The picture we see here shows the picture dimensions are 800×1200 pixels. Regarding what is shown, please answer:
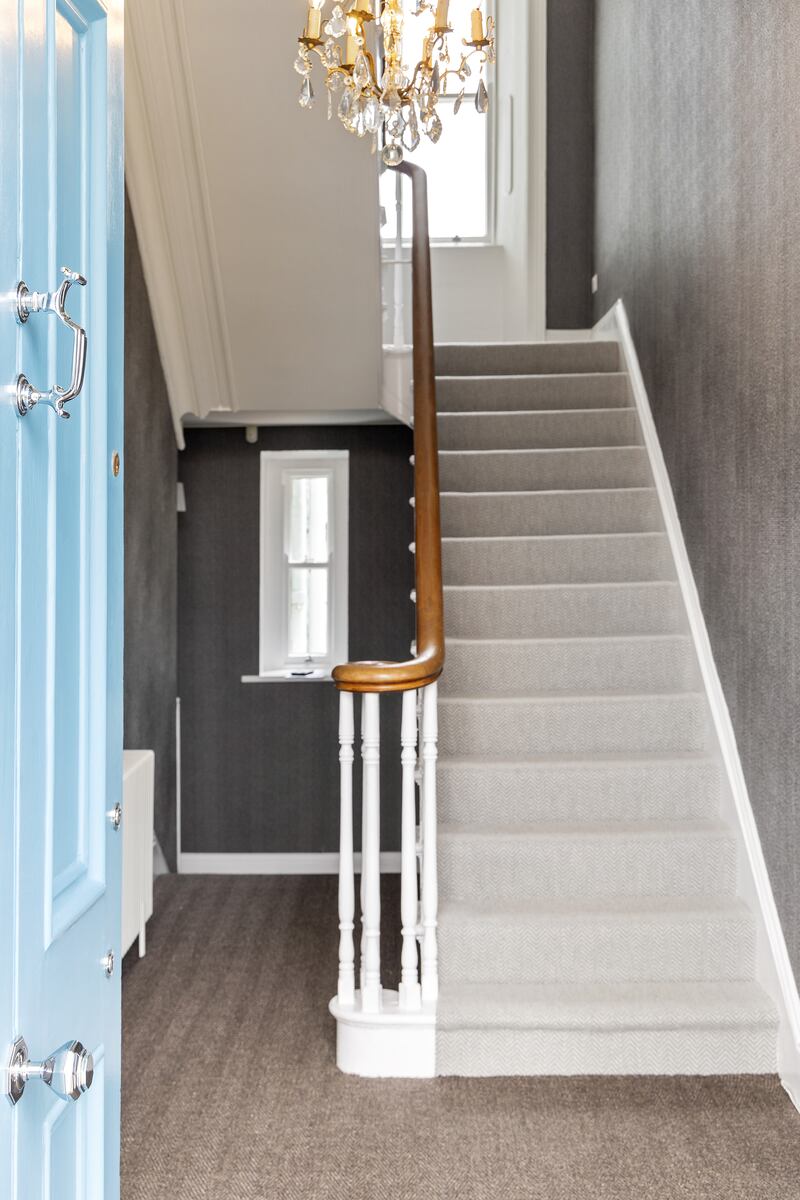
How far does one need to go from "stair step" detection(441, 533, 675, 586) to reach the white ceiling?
113cm

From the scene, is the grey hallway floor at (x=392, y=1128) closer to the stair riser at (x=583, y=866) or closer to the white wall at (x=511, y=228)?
the stair riser at (x=583, y=866)

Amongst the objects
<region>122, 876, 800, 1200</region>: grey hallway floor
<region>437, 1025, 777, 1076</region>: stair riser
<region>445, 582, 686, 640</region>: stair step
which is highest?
<region>445, 582, 686, 640</region>: stair step

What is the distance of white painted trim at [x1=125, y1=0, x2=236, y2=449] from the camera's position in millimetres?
3750

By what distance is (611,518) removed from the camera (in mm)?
4184

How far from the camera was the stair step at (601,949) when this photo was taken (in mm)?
2871

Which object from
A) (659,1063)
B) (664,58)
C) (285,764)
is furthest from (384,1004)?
(664,58)

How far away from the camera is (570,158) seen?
5.75 m

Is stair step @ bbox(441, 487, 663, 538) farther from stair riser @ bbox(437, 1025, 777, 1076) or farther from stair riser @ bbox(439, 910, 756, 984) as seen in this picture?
stair riser @ bbox(437, 1025, 777, 1076)

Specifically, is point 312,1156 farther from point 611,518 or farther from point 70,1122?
point 611,518

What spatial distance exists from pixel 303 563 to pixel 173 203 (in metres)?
1.92

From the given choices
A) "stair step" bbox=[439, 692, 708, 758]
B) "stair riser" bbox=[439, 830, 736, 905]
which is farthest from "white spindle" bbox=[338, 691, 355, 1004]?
"stair step" bbox=[439, 692, 708, 758]

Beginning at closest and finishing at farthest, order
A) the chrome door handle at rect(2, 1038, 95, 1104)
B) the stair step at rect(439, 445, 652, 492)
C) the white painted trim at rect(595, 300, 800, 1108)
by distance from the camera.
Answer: the chrome door handle at rect(2, 1038, 95, 1104), the white painted trim at rect(595, 300, 800, 1108), the stair step at rect(439, 445, 652, 492)

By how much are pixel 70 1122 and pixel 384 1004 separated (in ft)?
5.36

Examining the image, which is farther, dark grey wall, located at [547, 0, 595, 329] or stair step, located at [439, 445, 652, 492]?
dark grey wall, located at [547, 0, 595, 329]
